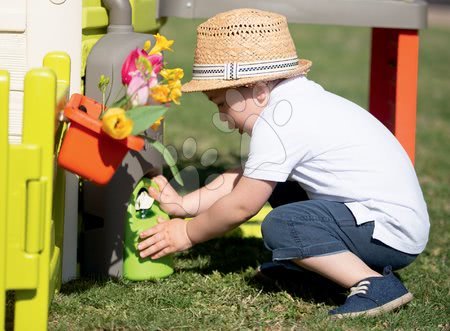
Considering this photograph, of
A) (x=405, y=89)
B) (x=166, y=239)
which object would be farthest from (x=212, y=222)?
(x=405, y=89)

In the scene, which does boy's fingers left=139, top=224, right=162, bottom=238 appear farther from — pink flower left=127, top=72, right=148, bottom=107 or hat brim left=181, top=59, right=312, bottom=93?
pink flower left=127, top=72, right=148, bottom=107

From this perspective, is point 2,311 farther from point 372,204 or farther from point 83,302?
point 372,204

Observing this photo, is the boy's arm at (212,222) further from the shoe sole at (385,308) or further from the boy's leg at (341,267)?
the shoe sole at (385,308)

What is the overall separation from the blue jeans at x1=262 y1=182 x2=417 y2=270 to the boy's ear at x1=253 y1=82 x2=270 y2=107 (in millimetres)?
348

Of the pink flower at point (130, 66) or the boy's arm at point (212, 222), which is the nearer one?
the pink flower at point (130, 66)

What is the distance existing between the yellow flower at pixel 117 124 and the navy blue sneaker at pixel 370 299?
881 mm

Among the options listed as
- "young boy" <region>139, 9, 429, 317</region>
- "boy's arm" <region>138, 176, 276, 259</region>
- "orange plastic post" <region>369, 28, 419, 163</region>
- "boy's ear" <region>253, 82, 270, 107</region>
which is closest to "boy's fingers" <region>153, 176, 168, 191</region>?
"boy's arm" <region>138, 176, 276, 259</region>

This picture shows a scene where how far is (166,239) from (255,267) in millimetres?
510

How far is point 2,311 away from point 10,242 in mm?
178

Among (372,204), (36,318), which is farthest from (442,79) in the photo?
(36,318)

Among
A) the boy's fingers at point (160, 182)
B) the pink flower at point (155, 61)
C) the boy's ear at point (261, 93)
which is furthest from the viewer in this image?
the boy's fingers at point (160, 182)

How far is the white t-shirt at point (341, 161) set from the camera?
102 inches

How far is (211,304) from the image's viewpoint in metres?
2.69

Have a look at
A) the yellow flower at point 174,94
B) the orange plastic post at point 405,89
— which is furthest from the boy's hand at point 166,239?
the orange plastic post at point 405,89
